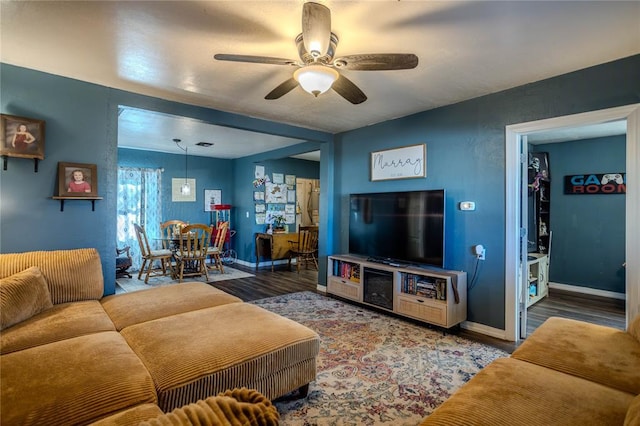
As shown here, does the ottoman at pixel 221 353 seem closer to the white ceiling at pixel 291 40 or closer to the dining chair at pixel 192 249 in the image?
the white ceiling at pixel 291 40

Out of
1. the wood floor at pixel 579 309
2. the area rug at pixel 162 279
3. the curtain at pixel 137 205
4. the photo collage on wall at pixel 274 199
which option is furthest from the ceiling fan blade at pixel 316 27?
the curtain at pixel 137 205

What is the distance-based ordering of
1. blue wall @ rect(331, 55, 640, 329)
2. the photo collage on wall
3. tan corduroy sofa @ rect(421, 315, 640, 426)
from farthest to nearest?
the photo collage on wall, blue wall @ rect(331, 55, 640, 329), tan corduroy sofa @ rect(421, 315, 640, 426)

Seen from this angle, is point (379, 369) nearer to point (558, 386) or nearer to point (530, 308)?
point (558, 386)

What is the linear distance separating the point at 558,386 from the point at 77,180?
12.0 ft

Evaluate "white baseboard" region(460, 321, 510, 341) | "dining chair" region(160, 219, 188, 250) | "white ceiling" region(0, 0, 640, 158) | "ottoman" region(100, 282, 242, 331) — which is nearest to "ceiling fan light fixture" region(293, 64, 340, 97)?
"white ceiling" region(0, 0, 640, 158)

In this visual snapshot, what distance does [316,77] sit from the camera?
197cm

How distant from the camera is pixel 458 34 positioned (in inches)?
81.1

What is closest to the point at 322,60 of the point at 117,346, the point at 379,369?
the point at 117,346

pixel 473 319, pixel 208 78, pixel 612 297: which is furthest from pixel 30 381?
pixel 612 297

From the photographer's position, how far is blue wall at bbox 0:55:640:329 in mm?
2546

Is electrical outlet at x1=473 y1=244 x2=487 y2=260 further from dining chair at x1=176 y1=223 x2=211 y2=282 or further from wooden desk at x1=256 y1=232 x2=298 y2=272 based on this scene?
dining chair at x1=176 y1=223 x2=211 y2=282

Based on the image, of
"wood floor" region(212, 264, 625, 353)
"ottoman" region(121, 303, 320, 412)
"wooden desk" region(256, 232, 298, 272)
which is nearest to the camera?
"ottoman" region(121, 303, 320, 412)

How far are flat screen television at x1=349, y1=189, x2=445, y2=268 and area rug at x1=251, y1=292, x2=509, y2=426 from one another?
29.9 inches

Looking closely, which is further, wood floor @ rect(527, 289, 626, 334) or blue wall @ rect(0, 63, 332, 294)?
wood floor @ rect(527, 289, 626, 334)
